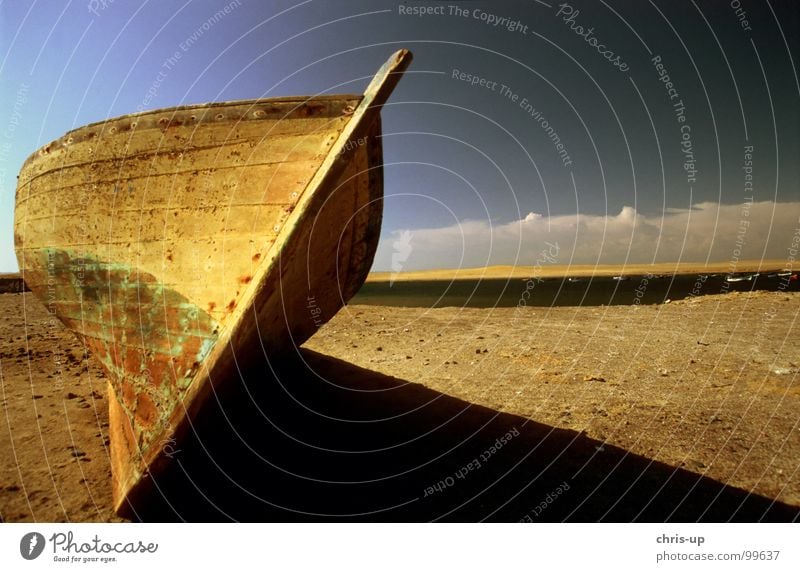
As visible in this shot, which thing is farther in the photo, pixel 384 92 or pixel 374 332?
pixel 374 332

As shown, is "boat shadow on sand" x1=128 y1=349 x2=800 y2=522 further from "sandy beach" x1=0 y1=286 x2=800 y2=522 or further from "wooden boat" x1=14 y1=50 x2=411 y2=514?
"wooden boat" x1=14 y1=50 x2=411 y2=514

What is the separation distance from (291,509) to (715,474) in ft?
9.91

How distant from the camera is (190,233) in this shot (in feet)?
8.59

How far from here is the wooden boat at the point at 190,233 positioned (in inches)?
91.8

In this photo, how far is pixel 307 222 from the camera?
2357 millimetres

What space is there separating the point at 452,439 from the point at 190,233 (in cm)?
274

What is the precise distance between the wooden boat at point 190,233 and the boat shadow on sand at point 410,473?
36 cm

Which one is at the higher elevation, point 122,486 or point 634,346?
point 122,486

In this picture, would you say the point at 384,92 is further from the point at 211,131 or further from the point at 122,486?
the point at 122,486

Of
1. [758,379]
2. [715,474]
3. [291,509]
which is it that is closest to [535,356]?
[758,379]

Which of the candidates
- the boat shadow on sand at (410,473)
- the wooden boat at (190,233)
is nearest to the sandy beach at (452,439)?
the boat shadow on sand at (410,473)

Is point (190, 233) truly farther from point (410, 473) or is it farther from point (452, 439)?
point (452, 439)

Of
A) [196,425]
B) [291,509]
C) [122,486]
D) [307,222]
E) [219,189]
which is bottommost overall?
[291,509]

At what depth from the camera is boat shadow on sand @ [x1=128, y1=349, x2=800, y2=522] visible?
100 inches
